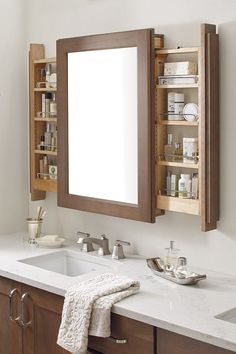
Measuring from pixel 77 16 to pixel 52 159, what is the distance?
0.77 metres

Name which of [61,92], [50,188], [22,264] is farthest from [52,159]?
[22,264]

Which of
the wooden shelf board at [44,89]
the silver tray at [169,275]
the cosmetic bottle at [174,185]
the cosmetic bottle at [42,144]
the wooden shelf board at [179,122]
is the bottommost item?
the silver tray at [169,275]

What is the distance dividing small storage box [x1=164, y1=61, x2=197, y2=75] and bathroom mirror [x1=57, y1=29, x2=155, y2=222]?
75 millimetres

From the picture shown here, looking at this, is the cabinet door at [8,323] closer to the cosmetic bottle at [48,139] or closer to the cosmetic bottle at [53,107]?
the cosmetic bottle at [48,139]

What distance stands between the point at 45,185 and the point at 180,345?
4.81 ft

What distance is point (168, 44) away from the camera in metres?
2.88

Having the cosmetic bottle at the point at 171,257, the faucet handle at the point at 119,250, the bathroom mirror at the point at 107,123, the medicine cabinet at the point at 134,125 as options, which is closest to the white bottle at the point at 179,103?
the medicine cabinet at the point at 134,125

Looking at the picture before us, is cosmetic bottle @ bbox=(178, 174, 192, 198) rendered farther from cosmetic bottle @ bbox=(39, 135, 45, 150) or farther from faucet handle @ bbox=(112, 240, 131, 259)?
cosmetic bottle @ bbox=(39, 135, 45, 150)

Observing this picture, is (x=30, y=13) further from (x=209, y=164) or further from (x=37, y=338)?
(x=37, y=338)

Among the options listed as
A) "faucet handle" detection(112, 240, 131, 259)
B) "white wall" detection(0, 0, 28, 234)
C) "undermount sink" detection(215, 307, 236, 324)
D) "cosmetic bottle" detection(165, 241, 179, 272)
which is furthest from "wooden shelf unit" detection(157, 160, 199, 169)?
"white wall" detection(0, 0, 28, 234)

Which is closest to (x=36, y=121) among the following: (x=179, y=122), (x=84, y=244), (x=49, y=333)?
(x=84, y=244)

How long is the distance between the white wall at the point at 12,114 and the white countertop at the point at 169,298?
0.53m

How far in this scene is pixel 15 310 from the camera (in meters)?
2.87

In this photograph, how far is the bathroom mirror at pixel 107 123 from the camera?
2836mm
